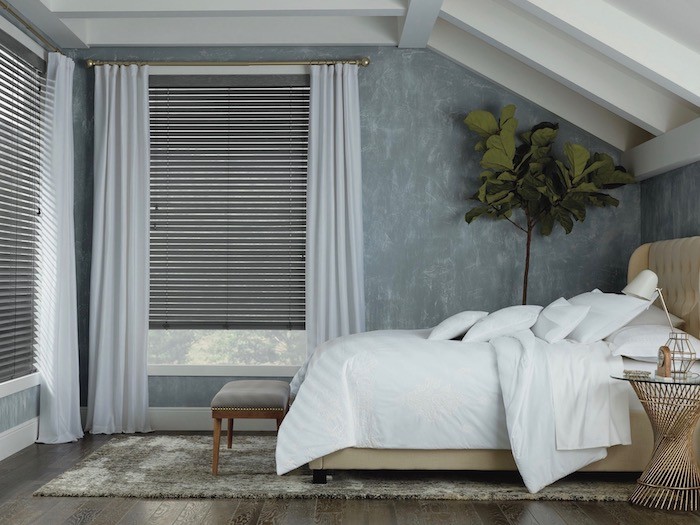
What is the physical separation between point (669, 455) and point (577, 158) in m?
2.11

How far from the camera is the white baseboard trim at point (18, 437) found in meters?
4.56

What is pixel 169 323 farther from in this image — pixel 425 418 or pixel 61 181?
pixel 425 418

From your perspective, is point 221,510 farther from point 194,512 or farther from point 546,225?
point 546,225

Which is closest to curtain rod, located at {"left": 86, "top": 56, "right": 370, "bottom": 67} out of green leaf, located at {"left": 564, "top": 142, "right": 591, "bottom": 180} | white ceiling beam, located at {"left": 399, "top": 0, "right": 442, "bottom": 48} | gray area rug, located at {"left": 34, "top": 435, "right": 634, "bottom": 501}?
white ceiling beam, located at {"left": 399, "top": 0, "right": 442, "bottom": 48}

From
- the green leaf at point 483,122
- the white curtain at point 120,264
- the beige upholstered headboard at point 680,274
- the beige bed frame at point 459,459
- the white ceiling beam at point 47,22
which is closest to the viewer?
the beige bed frame at point 459,459

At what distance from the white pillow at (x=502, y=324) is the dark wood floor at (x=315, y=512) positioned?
2.82 feet

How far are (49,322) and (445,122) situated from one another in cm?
300

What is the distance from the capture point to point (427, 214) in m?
5.58

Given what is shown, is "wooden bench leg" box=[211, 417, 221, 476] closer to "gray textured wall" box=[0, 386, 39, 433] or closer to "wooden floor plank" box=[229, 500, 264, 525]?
"wooden floor plank" box=[229, 500, 264, 525]

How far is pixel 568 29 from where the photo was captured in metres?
4.03

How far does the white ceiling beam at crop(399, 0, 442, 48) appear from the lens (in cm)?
457

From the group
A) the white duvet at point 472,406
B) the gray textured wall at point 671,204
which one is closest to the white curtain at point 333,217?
the white duvet at point 472,406

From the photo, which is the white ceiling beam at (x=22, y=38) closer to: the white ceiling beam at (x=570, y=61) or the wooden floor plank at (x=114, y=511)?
the white ceiling beam at (x=570, y=61)

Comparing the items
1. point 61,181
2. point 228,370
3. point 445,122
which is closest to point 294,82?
point 445,122
